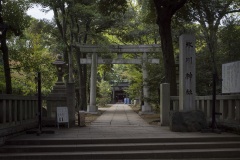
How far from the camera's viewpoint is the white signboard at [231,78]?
35.8ft

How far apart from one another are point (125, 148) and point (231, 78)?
15.1 ft

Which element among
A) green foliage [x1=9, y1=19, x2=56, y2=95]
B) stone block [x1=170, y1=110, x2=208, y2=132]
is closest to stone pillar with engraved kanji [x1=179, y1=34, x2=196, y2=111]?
stone block [x1=170, y1=110, x2=208, y2=132]

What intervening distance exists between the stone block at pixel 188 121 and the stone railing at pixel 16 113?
5532 mm

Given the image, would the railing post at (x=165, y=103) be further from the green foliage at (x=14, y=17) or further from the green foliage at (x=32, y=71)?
the green foliage at (x=14, y=17)

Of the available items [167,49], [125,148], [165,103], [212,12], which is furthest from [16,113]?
[212,12]

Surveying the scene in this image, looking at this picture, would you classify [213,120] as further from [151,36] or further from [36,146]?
[151,36]

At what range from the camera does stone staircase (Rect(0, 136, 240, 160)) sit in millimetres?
8914

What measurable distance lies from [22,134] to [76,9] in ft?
39.6

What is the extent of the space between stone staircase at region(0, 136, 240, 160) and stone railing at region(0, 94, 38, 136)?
67cm

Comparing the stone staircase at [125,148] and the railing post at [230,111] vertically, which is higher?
the railing post at [230,111]

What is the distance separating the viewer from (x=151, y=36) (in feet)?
91.8

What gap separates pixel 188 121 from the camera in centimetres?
1202

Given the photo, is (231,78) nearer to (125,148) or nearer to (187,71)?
(187,71)

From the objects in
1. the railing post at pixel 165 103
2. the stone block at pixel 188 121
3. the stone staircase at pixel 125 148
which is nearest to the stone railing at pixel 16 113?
the stone staircase at pixel 125 148
